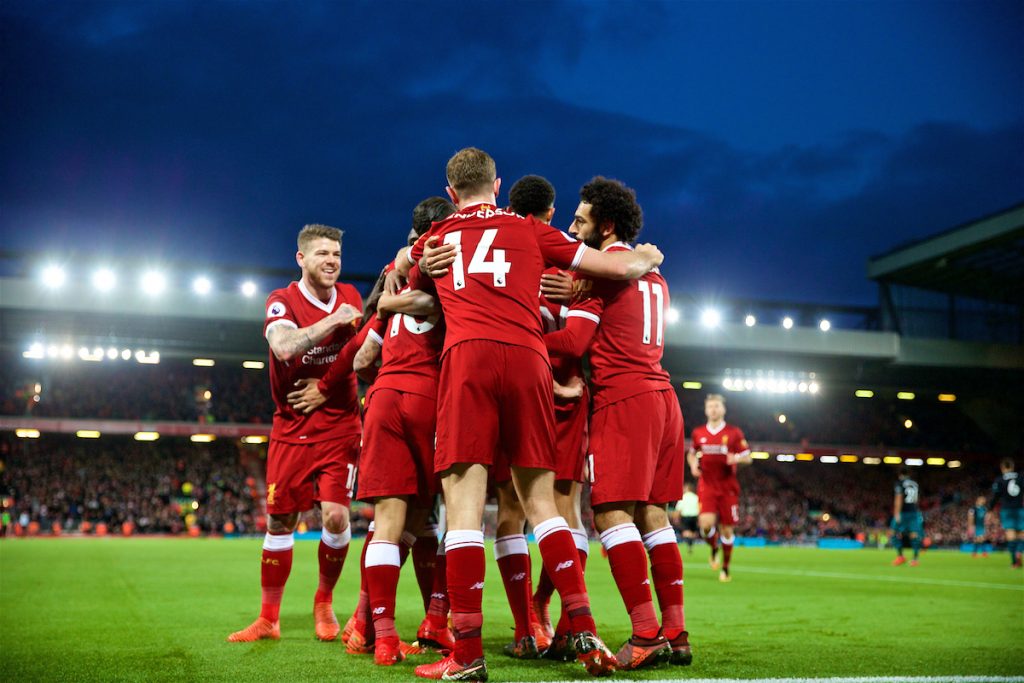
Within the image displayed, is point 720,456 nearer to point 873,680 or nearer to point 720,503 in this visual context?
point 720,503

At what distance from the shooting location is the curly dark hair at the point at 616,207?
5.11 metres

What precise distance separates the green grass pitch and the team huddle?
0.35 meters

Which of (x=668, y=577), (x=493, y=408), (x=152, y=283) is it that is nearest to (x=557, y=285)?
(x=493, y=408)

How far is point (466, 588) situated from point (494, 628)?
2590 mm

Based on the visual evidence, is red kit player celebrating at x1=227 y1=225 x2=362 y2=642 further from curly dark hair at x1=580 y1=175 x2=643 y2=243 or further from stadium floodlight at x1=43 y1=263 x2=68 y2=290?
stadium floodlight at x1=43 y1=263 x2=68 y2=290

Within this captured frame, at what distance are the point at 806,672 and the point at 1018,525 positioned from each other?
1487cm

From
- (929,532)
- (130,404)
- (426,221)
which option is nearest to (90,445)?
(130,404)

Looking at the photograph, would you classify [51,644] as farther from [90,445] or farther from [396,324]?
[90,445]

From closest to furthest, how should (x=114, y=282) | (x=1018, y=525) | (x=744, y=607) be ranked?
(x=744, y=607)
(x=1018, y=525)
(x=114, y=282)

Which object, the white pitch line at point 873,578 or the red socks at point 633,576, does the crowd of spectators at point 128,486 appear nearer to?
the white pitch line at point 873,578

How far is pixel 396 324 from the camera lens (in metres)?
5.09

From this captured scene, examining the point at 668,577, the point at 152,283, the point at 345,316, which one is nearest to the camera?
the point at 668,577

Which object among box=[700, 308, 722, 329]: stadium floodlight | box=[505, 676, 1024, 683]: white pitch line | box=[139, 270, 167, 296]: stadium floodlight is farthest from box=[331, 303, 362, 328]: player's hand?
box=[700, 308, 722, 329]: stadium floodlight

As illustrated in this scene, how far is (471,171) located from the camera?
4.43 m
